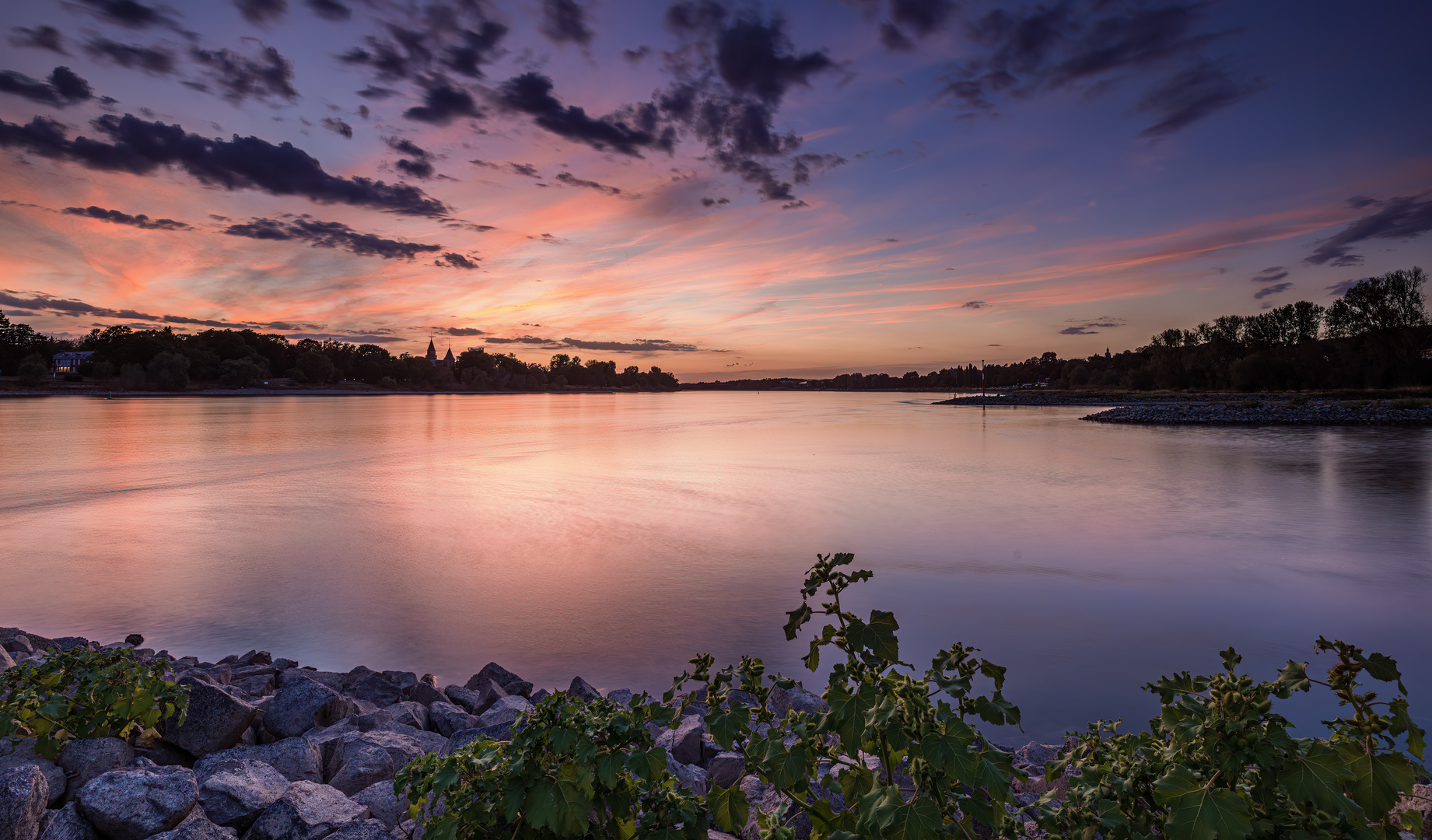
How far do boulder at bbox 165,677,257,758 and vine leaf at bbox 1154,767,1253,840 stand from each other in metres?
4.81

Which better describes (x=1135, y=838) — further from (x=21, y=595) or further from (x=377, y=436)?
(x=377, y=436)

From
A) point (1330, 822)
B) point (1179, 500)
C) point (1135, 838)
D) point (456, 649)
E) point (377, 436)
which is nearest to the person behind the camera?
point (1330, 822)

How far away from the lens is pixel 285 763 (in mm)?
3889

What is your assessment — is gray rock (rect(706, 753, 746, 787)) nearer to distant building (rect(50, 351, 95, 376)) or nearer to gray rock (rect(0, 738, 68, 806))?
gray rock (rect(0, 738, 68, 806))

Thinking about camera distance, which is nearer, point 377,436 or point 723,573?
point 723,573

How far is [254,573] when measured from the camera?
10258 mm

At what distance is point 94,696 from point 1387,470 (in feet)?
101

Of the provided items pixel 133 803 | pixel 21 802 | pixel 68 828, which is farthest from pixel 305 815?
pixel 21 802

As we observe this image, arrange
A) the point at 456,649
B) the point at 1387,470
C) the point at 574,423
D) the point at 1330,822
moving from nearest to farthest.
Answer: the point at 1330,822, the point at 456,649, the point at 1387,470, the point at 574,423

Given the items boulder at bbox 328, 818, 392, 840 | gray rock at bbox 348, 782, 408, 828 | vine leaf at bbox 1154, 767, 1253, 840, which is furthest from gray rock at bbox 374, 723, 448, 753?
vine leaf at bbox 1154, 767, 1253, 840

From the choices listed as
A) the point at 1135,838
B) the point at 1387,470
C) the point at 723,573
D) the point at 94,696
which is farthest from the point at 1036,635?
the point at 1387,470

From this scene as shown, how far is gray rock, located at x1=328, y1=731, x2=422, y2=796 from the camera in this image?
12.3 ft

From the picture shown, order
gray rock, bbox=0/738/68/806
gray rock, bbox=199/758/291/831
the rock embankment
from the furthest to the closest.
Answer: the rock embankment
gray rock, bbox=0/738/68/806
gray rock, bbox=199/758/291/831

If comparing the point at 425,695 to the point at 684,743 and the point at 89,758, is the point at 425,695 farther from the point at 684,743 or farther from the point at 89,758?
the point at 684,743
